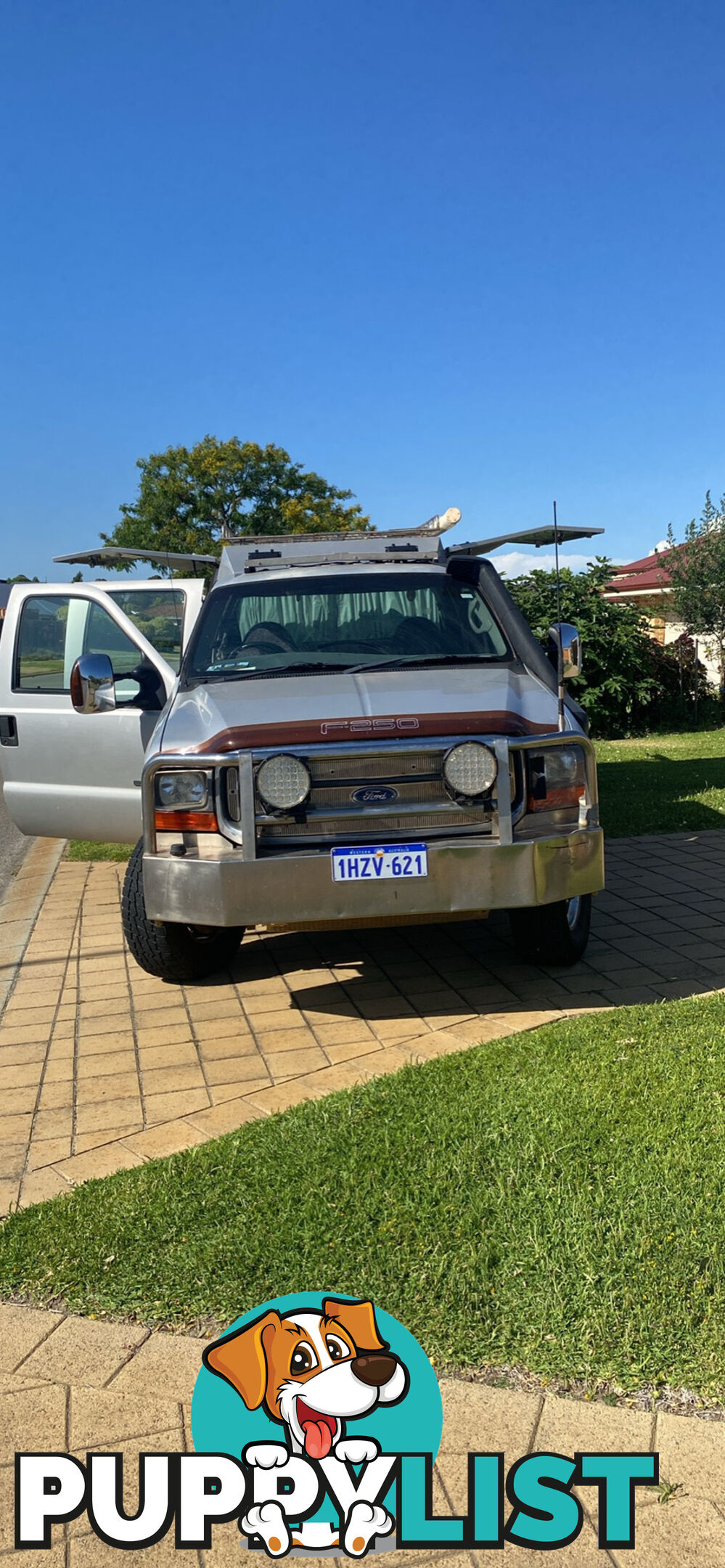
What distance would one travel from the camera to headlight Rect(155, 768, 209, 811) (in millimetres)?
4652

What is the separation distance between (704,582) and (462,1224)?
1918cm

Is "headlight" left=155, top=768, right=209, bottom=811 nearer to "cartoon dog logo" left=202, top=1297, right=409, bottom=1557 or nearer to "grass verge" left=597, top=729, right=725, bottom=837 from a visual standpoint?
"cartoon dog logo" left=202, top=1297, right=409, bottom=1557

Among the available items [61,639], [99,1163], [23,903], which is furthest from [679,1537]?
[23,903]

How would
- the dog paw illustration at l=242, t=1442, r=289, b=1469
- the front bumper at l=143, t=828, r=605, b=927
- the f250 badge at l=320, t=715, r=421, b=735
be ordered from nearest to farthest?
1. the dog paw illustration at l=242, t=1442, r=289, b=1469
2. the front bumper at l=143, t=828, r=605, b=927
3. the f250 badge at l=320, t=715, r=421, b=735

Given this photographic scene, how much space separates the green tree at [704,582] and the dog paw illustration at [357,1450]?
63.1 ft

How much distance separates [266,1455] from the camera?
8.04 feet

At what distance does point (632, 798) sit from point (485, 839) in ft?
21.2

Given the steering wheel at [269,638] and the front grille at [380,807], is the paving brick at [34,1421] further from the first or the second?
the steering wheel at [269,638]

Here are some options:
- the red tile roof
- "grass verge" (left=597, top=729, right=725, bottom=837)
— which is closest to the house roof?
the red tile roof

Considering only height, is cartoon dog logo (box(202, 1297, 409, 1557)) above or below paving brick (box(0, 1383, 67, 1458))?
above

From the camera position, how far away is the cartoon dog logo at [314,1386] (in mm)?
2314

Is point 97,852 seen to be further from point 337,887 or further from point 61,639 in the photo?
point 337,887

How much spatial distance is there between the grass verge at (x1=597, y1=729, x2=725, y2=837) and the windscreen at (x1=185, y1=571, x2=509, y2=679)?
375 cm

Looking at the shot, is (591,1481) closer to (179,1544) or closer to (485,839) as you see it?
(179,1544)
